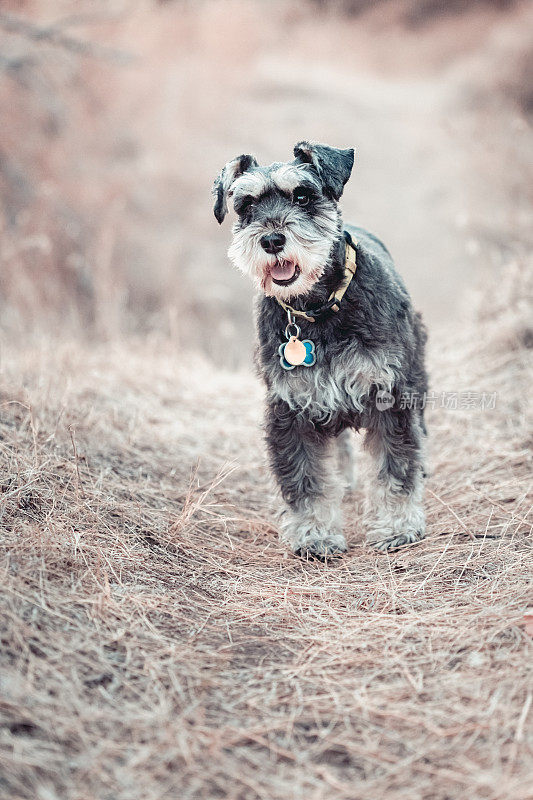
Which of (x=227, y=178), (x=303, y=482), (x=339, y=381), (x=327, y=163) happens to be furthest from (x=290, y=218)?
(x=303, y=482)

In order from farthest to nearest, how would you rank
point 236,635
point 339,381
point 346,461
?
point 346,461 < point 339,381 < point 236,635

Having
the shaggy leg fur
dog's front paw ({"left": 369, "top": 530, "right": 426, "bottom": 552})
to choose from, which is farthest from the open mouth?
dog's front paw ({"left": 369, "top": 530, "right": 426, "bottom": 552})

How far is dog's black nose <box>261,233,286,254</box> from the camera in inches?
144

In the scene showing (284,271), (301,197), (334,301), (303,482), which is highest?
(301,197)

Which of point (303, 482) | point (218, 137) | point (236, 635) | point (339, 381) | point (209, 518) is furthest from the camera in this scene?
point (218, 137)

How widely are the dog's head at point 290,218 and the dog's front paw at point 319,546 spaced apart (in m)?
1.32

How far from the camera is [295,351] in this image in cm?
385

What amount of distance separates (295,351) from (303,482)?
0.75 metres

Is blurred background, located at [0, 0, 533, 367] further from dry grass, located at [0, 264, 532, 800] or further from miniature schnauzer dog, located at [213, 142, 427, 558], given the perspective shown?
miniature schnauzer dog, located at [213, 142, 427, 558]

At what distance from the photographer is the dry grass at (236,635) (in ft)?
7.09

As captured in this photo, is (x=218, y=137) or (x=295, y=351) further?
(x=218, y=137)

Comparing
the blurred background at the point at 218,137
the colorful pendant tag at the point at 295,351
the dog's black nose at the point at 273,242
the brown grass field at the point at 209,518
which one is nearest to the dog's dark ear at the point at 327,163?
the dog's black nose at the point at 273,242

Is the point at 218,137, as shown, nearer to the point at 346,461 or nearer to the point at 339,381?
the point at 346,461

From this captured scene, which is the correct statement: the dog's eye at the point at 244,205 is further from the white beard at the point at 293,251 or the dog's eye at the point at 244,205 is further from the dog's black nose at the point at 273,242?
the dog's black nose at the point at 273,242
